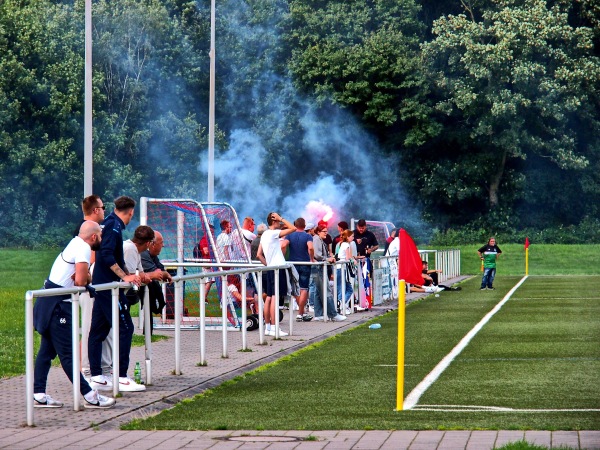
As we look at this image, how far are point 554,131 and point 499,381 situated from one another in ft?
179

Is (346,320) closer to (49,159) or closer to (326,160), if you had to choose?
(49,159)

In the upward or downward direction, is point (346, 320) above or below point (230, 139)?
below

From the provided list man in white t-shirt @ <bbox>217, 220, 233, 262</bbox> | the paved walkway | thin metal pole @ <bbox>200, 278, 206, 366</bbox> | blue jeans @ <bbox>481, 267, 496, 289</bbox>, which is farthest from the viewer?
blue jeans @ <bbox>481, 267, 496, 289</bbox>

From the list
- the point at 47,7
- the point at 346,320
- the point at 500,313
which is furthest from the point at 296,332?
the point at 47,7

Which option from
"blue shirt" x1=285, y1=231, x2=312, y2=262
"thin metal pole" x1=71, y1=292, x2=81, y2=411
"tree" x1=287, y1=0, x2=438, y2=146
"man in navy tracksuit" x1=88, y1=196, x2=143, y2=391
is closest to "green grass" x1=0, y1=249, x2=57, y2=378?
"man in navy tracksuit" x1=88, y1=196, x2=143, y2=391

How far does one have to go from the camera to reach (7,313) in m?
26.7

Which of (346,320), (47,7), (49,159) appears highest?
(47,7)

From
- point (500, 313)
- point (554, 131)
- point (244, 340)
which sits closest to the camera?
point (244, 340)

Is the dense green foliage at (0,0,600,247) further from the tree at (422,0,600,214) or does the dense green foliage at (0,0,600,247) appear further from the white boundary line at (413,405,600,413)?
the white boundary line at (413,405,600,413)

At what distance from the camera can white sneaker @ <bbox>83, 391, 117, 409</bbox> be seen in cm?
1137

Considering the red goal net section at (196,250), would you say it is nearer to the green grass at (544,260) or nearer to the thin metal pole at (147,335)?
the thin metal pole at (147,335)

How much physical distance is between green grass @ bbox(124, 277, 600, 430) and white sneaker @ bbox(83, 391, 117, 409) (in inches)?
22.8

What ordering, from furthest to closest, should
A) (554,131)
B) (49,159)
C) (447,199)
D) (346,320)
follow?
(447,199) < (554,131) < (49,159) < (346,320)

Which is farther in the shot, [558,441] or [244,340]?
[244,340]
